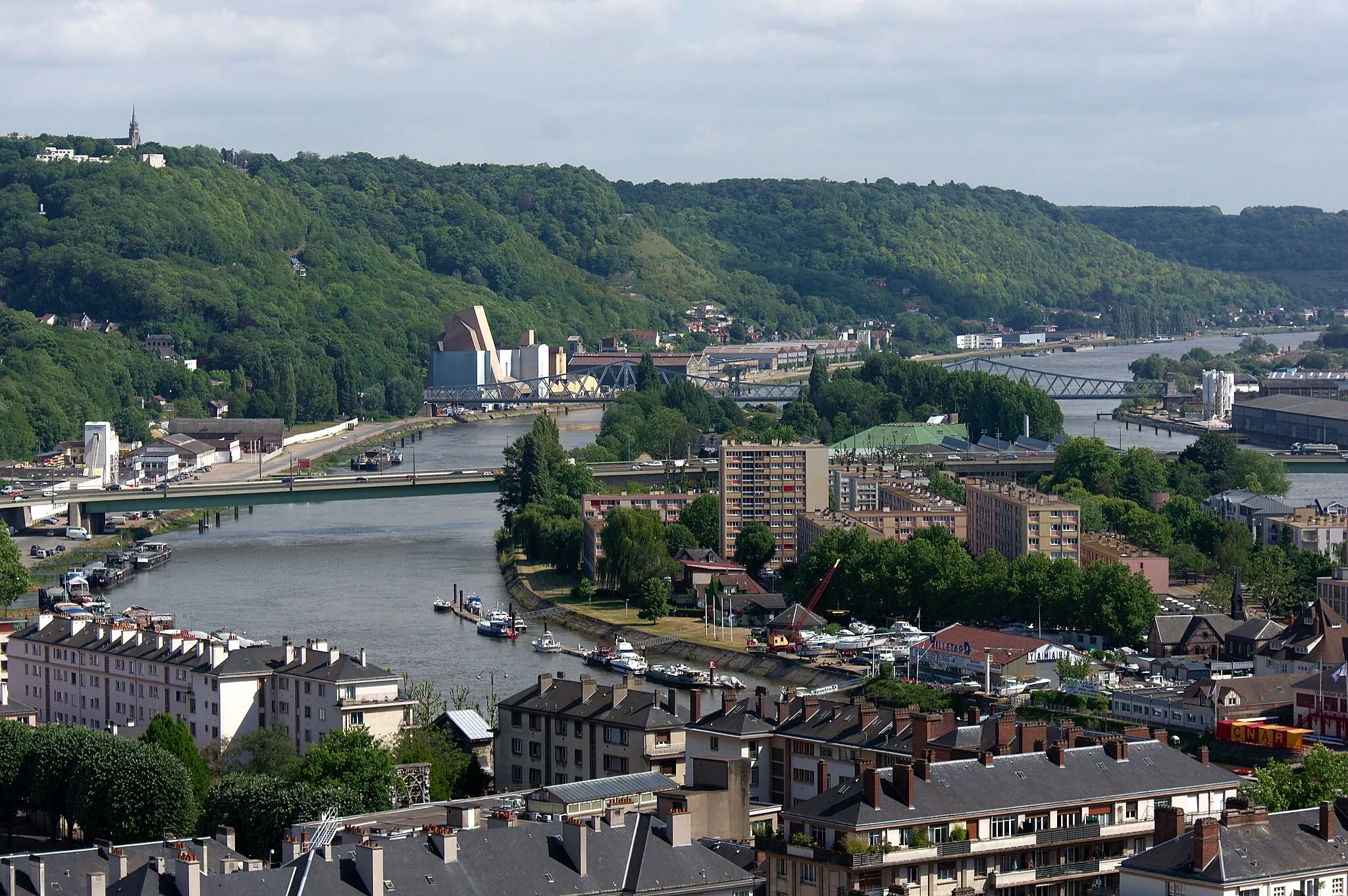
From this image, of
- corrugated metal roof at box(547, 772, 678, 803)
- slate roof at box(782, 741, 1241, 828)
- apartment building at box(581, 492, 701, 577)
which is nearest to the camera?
slate roof at box(782, 741, 1241, 828)

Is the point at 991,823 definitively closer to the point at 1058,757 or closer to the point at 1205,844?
the point at 1058,757

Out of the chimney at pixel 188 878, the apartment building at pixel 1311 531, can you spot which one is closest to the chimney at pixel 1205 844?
the chimney at pixel 188 878

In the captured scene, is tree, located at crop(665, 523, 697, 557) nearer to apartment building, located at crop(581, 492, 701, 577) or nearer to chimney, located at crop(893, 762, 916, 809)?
apartment building, located at crop(581, 492, 701, 577)

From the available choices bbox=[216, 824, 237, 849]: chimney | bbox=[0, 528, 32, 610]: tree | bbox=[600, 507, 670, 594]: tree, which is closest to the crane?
bbox=[600, 507, 670, 594]: tree

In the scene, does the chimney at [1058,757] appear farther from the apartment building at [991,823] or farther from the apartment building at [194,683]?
the apartment building at [194,683]

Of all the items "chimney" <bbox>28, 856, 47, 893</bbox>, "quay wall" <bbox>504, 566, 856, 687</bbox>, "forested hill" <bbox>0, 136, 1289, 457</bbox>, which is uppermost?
"forested hill" <bbox>0, 136, 1289, 457</bbox>

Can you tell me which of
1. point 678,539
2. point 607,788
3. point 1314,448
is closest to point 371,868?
point 607,788

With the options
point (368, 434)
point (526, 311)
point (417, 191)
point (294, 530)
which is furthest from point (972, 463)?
point (417, 191)

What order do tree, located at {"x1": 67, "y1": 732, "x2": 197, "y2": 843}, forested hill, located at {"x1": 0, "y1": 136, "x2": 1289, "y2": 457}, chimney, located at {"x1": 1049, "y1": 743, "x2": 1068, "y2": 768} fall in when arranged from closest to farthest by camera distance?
chimney, located at {"x1": 1049, "y1": 743, "x2": 1068, "y2": 768} < tree, located at {"x1": 67, "y1": 732, "x2": 197, "y2": 843} < forested hill, located at {"x1": 0, "y1": 136, "x2": 1289, "y2": 457}
